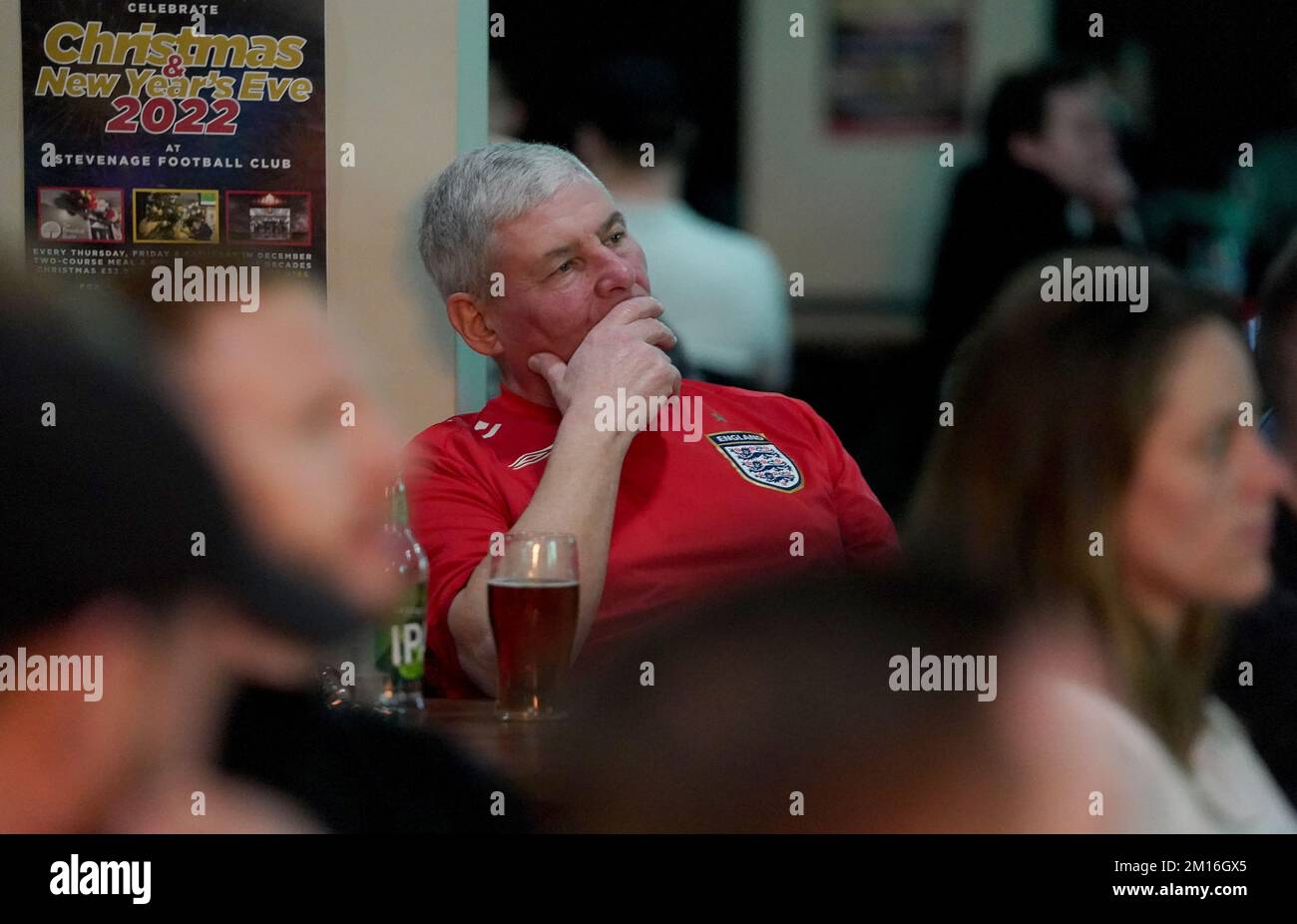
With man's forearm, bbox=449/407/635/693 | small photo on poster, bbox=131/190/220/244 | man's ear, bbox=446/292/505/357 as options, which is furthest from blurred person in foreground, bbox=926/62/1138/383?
small photo on poster, bbox=131/190/220/244

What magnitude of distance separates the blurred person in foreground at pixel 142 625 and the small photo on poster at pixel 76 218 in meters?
0.81

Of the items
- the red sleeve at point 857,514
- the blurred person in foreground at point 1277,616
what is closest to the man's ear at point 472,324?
the red sleeve at point 857,514

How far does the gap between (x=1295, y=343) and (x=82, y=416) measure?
1.67 metres

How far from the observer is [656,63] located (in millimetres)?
2059

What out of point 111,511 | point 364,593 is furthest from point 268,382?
point 111,511

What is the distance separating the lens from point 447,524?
1.93 metres

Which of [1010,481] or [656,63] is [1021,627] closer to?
[1010,481]

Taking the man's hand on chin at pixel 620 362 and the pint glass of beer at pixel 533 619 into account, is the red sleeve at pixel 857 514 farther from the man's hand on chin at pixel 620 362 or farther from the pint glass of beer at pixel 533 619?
the pint glass of beer at pixel 533 619

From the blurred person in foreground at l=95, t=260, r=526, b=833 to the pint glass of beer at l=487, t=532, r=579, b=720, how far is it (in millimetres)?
146

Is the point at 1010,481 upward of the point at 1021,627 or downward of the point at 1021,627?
upward

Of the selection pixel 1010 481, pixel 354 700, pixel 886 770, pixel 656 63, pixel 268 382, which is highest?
pixel 656 63

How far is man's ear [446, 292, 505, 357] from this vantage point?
6.93 ft

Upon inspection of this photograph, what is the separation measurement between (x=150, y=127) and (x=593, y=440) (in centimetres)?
78

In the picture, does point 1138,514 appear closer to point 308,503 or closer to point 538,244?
point 538,244
